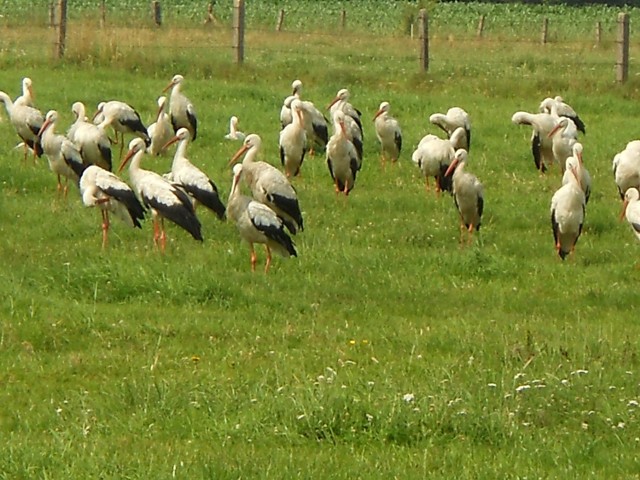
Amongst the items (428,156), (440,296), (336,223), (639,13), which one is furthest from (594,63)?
(639,13)

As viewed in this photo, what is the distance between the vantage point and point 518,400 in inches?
284

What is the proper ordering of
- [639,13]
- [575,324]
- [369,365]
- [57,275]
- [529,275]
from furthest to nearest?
[639,13] < [529,275] < [57,275] < [575,324] < [369,365]

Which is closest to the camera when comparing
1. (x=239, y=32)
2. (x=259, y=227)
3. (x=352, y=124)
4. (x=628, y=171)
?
(x=259, y=227)

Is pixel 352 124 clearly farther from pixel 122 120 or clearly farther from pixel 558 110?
pixel 558 110

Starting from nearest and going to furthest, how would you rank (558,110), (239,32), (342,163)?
(342,163) → (558,110) → (239,32)

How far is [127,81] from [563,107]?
7172 mm

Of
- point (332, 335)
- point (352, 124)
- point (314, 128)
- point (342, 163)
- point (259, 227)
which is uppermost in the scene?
point (352, 124)

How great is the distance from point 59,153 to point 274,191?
2.56m

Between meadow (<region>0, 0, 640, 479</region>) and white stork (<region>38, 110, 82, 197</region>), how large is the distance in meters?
0.26

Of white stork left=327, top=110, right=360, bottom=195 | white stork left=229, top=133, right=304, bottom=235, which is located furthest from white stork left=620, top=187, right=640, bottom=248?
white stork left=327, top=110, right=360, bottom=195

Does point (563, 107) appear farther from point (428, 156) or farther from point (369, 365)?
point (369, 365)

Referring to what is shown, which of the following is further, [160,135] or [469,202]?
[160,135]

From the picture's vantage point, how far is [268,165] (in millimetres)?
12898

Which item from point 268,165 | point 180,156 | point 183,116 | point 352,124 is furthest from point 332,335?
point 183,116
